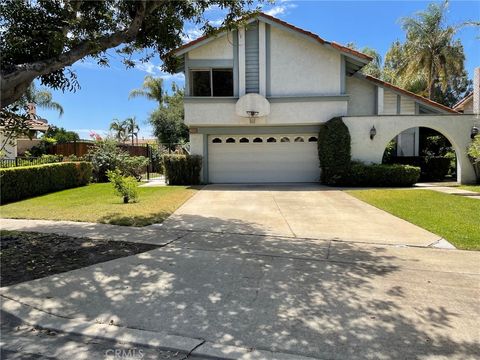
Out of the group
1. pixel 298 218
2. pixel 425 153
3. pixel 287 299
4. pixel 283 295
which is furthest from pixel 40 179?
pixel 425 153

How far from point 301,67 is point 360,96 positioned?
3.67m

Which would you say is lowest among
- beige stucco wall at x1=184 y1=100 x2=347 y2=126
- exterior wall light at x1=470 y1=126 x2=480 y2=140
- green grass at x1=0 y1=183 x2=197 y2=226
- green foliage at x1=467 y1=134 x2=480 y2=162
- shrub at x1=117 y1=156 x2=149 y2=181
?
green grass at x1=0 y1=183 x2=197 y2=226

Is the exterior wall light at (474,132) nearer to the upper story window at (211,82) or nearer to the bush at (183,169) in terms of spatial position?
the upper story window at (211,82)

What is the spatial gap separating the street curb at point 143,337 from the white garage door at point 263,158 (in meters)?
14.2

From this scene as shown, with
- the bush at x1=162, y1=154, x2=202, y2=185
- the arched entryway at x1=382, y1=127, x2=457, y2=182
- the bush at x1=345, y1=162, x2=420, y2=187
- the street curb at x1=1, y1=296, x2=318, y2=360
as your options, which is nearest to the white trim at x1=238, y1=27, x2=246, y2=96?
the bush at x1=162, y1=154, x2=202, y2=185

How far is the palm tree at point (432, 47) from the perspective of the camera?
24438mm

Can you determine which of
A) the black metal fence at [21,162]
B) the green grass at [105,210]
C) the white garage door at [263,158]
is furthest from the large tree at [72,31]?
the white garage door at [263,158]

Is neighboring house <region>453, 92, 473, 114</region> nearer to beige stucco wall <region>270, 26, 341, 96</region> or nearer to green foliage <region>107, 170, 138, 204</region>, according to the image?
beige stucco wall <region>270, 26, 341, 96</region>

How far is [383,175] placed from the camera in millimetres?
15609

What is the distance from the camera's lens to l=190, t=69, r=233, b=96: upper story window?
56.3 feet

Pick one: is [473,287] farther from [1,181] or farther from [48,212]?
[1,181]

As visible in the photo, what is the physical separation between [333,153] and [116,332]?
45.2 ft

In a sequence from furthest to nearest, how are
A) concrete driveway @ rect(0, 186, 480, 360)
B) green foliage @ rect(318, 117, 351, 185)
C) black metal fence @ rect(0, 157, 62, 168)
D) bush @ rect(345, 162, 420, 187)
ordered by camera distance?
green foliage @ rect(318, 117, 351, 185) < bush @ rect(345, 162, 420, 187) < black metal fence @ rect(0, 157, 62, 168) < concrete driveway @ rect(0, 186, 480, 360)

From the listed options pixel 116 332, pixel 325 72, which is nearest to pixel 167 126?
pixel 325 72
